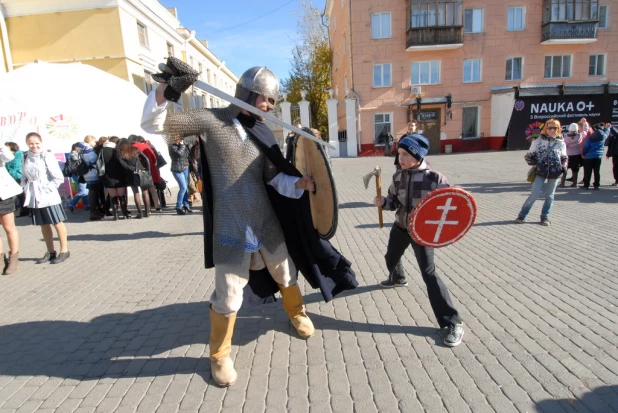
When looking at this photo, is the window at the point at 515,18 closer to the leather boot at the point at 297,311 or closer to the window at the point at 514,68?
the window at the point at 514,68

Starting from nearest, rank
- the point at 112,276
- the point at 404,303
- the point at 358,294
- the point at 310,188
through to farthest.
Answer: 1. the point at 310,188
2. the point at 404,303
3. the point at 358,294
4. the point at 112,276

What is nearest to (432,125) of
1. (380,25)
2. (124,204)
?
(380,25)

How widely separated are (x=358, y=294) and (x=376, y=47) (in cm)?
2274

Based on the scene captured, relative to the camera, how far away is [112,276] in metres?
4.69

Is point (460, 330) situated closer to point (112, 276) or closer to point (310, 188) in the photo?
point (310, 188)

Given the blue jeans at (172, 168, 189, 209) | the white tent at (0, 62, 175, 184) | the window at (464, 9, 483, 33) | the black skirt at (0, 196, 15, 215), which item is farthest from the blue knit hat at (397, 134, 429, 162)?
the window at (464, 9, 483, 33)

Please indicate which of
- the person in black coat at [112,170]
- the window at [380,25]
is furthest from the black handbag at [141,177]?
the window at [380,25]

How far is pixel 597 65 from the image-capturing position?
24156 millimetres

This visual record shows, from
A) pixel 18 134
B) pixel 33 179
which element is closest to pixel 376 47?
pixel 18 134

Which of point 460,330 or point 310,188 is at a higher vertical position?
point 310,188

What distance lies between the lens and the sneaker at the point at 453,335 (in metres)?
2.78

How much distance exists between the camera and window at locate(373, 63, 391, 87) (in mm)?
23734

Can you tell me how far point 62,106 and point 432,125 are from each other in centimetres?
2048

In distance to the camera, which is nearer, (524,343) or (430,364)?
(430,364)
